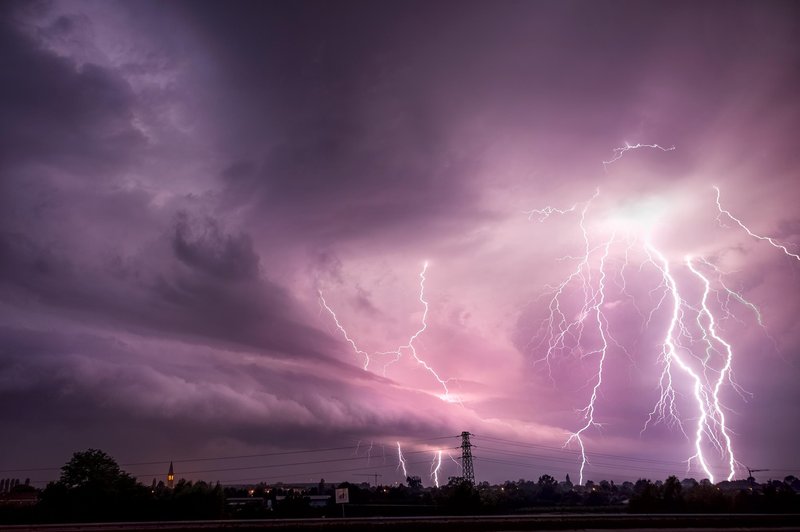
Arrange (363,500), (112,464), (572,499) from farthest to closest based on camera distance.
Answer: (572,499)
(363,500)
(112,464)

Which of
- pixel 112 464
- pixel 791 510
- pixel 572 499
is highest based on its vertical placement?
pixel 112 464

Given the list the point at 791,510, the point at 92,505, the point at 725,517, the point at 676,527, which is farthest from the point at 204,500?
the point at 791,510

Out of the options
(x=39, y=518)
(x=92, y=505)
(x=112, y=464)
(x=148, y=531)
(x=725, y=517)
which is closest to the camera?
(x=148, y=531)

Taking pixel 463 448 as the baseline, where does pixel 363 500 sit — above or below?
below

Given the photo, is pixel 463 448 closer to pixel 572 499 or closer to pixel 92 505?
pixel 92 505

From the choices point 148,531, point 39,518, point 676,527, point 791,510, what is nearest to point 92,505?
point 39,518

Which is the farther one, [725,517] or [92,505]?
[92,505]

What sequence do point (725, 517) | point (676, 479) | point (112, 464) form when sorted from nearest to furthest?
point (725, 517) → point (112, 464) → point (676, 479)

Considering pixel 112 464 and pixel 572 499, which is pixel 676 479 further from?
pixel 112 464

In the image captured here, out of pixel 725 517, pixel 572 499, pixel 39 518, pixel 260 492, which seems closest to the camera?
pixel 725 517
